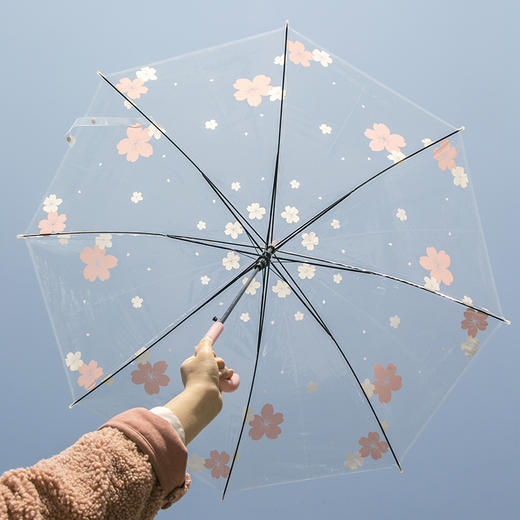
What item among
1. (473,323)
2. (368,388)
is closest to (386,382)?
(368,388)

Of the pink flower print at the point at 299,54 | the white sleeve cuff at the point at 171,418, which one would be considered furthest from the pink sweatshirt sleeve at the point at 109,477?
the pink flower print at the point at 299,54

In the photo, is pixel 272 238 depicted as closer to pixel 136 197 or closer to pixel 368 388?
pixel 136 197

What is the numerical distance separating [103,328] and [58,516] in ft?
2.24

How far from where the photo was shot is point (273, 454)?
1.29 metres

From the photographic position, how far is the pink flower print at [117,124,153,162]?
4.10 feet

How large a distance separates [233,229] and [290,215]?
160 millimetres

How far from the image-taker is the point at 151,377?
1.26 metres

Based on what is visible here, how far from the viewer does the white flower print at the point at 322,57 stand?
4.30ft

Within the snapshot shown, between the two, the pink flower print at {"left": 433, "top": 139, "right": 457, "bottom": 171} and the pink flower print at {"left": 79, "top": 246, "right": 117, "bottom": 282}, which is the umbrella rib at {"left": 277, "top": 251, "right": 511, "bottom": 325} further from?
the pink flower print at {"left": 79, "top": 246, "right": 117, "bottom": 282}

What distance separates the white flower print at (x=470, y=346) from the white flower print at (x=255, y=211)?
0.63 m

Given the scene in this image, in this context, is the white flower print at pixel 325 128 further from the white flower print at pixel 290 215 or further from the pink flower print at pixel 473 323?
the pink flower print at pixel 473 323

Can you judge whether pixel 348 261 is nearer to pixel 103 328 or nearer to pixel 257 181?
pixel 257 181

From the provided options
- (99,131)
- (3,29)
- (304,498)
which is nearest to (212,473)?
(99,131)

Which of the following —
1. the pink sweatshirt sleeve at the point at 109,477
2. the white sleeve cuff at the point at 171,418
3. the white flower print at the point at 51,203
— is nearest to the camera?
the pink sweatshirt sleeve at the point at 109,477
